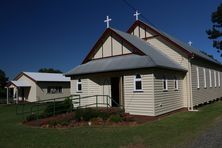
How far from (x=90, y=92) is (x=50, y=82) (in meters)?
20.7

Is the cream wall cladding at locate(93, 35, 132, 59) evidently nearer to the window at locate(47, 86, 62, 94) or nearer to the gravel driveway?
the gravel driveway

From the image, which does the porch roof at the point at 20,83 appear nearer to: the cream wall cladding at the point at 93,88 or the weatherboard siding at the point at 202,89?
the cream wall cladding at the point at 93,88

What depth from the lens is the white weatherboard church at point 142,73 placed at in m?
14.8

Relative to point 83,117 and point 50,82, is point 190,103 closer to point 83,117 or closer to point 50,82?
Result: point 83,117

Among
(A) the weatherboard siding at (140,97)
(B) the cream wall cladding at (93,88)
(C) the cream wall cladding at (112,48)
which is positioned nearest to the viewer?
(A) the weatherboard siding at (140,97)

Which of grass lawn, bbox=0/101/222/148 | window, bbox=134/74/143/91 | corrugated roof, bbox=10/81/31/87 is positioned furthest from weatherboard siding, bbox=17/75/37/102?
grass lawn, bbox=0/101/222/148

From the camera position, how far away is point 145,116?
47.8 feet

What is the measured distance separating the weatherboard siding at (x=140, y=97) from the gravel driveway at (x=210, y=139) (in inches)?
180

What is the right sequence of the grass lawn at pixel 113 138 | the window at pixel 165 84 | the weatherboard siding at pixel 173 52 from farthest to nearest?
the weatherboard siding at pixel 173 52 → the window at pixel 165 84 → the grass lawn at pixel 113 138

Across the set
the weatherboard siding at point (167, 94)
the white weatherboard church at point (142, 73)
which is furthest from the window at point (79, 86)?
the weatherboard siding at point (167, 94)

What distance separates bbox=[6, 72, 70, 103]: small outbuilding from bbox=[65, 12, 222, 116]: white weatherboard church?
18064 mm

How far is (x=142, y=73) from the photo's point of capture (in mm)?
14961

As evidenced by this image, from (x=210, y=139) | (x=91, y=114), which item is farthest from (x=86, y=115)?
(x=210, y=139)

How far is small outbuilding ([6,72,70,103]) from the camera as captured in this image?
3606 centimetres
